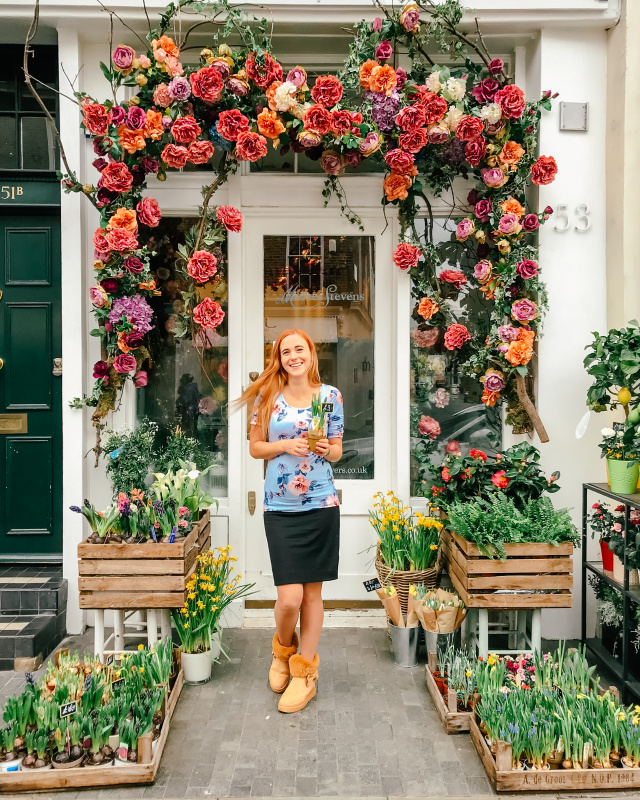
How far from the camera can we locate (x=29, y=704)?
122 inches

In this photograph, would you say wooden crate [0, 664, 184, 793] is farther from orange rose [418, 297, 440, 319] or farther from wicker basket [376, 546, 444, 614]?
orange rose [418, 297, 440, 319]

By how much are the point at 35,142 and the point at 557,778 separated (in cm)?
506

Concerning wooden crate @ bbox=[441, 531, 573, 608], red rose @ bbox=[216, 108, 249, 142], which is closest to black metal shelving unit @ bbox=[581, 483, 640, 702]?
wooden crate @ bbox=[441, 531, 573, 608]

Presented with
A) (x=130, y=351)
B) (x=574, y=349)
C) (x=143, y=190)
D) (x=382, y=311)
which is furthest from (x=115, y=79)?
(x=574, y=349)

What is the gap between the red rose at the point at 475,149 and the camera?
14.3 ft

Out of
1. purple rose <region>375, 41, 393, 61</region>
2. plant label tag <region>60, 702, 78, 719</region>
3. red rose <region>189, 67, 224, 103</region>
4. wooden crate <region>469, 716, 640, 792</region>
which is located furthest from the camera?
purple rose <region>375, 41, 393, 61</region>

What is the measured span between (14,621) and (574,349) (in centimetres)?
411

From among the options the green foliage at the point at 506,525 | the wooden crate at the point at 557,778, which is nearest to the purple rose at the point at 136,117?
the green foliage at the point at 506,525

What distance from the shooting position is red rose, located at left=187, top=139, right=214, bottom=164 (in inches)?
166

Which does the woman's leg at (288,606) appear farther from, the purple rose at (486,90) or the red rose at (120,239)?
the purple rose at (486,90)

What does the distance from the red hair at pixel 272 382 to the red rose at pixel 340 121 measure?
4.47ft

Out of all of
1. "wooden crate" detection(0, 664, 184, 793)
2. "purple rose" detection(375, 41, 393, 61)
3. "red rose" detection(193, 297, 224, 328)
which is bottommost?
"wooden crate" detection(0, 664, 184, 793)

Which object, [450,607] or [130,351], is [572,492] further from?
[130,351]

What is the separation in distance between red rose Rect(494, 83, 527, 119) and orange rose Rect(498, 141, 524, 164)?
0.58 feet
